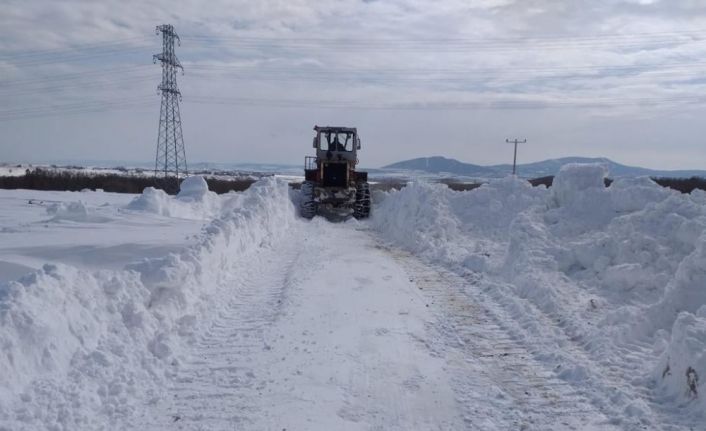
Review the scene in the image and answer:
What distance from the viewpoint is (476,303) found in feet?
31.7

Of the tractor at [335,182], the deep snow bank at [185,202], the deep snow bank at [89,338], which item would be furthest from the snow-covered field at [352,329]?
the tractor at [335,182]

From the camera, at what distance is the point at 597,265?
10789 millimetres

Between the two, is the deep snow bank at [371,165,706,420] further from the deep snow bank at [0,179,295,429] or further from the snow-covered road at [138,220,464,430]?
the deep snow bank at [0,179,295,429]

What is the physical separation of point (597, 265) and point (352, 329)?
546 cm

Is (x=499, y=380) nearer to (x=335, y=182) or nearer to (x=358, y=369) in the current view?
(x=358, y=369)

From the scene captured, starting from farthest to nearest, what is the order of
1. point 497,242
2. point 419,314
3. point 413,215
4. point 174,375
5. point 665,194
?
point 413,215
point 497,242
point 665,194
point 419,314
point 174,375

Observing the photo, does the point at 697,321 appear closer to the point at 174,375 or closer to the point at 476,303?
the point at 476,303

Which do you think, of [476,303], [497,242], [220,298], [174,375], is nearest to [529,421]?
[174,375]

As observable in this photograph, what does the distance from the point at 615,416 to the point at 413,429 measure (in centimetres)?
188

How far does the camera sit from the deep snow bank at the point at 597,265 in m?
6.43

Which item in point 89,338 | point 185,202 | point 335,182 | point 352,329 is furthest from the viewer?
point 335,182

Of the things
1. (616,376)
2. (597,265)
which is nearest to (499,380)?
(616,376)

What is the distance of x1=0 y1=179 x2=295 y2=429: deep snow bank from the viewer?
4.56 m

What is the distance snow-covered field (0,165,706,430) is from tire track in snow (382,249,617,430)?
0.03 meters
